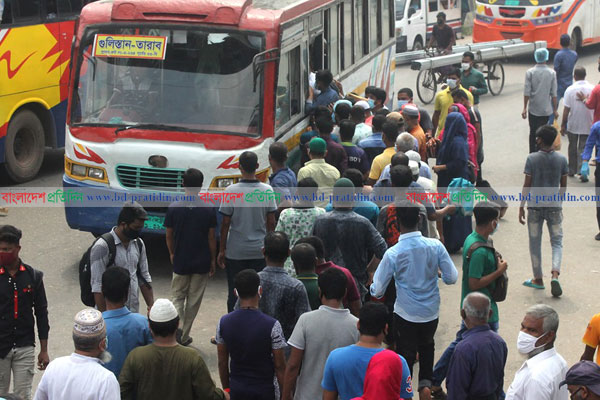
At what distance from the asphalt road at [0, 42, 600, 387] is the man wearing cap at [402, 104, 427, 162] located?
1.31m

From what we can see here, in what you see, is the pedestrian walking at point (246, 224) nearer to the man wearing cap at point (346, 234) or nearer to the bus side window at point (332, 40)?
the man wearing cap at point (346, 234)

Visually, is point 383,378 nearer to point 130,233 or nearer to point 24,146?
point 130,233

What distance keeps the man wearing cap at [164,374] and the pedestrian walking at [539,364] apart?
1688 mm

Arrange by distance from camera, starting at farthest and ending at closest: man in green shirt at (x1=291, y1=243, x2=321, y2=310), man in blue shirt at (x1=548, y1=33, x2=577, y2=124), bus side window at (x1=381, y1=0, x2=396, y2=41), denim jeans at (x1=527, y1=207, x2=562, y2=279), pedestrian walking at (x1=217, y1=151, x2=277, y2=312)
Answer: man in blue shirt at (x1=548, y1=33, x2=577, y2=124) → bus side window at (x1=381, y1=0, x2=396, y2=41) → denim jeans at (x1=527, y1=207, x2=562, y2=279) → pedestrian walking at (x1=217, y1=151, x2=277, y2=312) → man in green shirt at (x1=291, y1=243, x2=321, y2=310)

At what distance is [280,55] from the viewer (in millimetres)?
9930

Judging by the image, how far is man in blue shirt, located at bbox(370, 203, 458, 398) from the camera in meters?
6.82

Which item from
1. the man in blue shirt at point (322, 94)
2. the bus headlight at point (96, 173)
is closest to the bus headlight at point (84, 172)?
the bus headlight at point (96, 173)

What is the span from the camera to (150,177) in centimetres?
982

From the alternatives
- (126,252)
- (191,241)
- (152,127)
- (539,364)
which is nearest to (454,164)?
(152,127)

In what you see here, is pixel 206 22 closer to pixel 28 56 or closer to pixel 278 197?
pixel 278 197

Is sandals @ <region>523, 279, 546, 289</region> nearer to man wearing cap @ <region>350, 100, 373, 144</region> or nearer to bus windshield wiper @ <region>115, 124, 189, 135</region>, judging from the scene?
man wearing cap @ <region>350, 100, 373, 144</region>

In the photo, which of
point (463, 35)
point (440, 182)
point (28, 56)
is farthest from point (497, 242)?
point (463, 35)

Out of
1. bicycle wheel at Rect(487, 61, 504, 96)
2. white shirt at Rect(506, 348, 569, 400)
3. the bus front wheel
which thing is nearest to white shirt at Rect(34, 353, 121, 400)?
white shirt at Rect(506, 348, 569, 400)

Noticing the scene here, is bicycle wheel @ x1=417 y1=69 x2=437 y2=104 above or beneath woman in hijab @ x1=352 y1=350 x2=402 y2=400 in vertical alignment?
beneath
